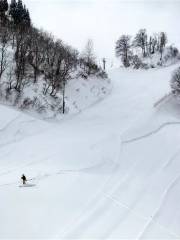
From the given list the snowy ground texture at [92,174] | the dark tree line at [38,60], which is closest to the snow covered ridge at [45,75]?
the dark tree line at [38,60]

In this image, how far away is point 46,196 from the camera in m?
26.6

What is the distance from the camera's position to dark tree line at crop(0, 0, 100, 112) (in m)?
50.0

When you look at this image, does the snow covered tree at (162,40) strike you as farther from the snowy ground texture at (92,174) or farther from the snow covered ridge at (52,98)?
the snowy ground texture at (92,174)

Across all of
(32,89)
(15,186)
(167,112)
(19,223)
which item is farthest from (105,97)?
(19,223)

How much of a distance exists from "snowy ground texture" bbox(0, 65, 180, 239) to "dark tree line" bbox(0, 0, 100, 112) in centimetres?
737

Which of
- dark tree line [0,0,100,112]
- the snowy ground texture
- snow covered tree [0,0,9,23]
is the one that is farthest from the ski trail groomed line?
snow covered tree [0,0,9,23]

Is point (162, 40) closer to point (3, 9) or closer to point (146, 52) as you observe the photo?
point (146, 52)

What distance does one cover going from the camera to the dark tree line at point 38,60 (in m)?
50.0

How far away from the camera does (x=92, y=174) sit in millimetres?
32188

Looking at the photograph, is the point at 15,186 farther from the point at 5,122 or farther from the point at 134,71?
the point at 134,71

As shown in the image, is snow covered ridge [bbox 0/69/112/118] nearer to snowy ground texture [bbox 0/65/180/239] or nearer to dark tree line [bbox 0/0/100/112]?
dark tree line [bbox 0/0/100/112]

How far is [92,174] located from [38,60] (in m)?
29.2

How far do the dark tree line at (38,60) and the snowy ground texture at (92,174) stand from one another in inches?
290

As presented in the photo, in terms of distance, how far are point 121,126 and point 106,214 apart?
21.0 m
